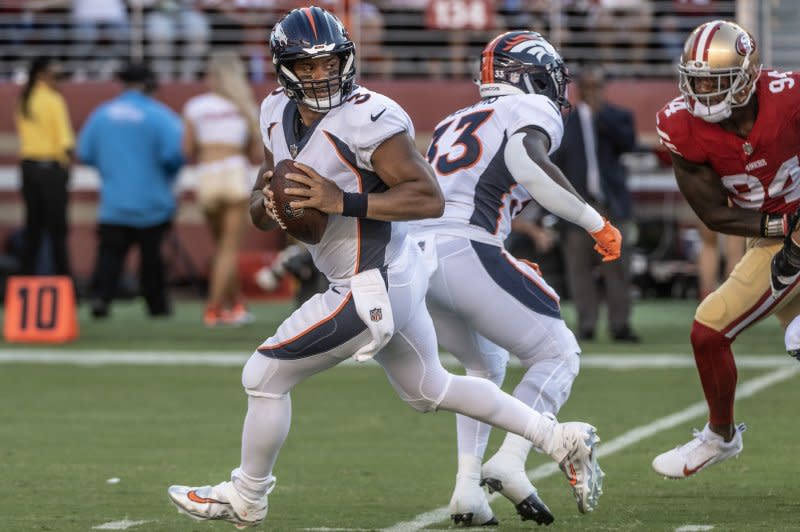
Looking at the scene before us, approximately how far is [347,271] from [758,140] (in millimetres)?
1666

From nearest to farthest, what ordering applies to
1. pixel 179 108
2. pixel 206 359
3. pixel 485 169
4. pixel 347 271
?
1. pixel 347 271
2. pixel 485 169
3. pixel 206 359
4. pixel 179 108

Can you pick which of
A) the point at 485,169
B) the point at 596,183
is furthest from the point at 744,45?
the point at 596,183

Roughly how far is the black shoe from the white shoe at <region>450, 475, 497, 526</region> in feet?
21.1

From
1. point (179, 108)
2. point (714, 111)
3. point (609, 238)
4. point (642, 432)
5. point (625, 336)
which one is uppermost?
point (714, 111)

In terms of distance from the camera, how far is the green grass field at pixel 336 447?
18.9ft

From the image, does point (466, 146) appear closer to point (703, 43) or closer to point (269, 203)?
point (703, 43)

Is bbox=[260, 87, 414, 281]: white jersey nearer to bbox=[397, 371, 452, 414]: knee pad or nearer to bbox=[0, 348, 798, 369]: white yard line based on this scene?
bbox=[397, 371, 452, 414]: knee pad

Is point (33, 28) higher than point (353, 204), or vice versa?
point (353, 204)

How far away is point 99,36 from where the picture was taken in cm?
1711

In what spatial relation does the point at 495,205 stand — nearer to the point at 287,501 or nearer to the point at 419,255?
the point at 419,255

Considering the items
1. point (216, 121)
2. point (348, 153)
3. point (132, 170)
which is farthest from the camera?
point (132, 170)

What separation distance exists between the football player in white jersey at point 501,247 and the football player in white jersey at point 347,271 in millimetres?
376

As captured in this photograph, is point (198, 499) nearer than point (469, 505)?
Yes

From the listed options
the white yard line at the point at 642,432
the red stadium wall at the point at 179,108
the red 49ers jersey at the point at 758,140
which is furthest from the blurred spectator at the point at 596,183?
the red 49ers jersey at the point at 758,140
